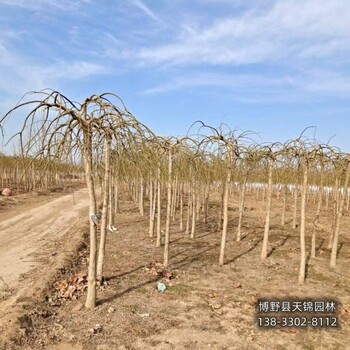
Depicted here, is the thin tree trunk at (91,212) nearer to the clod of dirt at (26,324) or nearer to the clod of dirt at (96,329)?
the clod of dirt at (96,329)

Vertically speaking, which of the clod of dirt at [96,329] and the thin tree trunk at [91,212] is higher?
the thin tree trunk at [91,212]

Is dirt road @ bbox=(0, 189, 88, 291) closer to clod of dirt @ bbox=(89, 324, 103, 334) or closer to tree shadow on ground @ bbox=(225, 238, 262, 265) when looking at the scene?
clod of dirt @ bbox=(89, 324, 103, 334)

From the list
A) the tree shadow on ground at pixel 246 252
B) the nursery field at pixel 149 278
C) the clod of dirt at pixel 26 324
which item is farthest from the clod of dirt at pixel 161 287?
Answer: the tree shadow on ground at pixel 246 252

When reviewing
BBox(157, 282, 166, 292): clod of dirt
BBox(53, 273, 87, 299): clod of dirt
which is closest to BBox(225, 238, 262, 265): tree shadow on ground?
BBox(157, 282, 166, 292): clod of dirt

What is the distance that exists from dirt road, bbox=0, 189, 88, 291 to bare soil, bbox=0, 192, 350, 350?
1.33 ft

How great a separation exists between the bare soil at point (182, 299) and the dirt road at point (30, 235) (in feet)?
1.33

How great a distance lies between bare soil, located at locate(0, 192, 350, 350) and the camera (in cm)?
A: 529

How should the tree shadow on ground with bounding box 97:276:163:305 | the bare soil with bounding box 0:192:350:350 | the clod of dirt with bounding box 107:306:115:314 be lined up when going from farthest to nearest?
the tree shadow on ground with bounding box 97:276:163:305, the clod of dirt with bounding box 107:306:115:314, the bare soil with bounding box 0:192:350:350

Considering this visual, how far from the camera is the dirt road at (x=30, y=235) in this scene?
9211 mm

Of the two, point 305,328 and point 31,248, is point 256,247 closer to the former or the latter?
point 305,328

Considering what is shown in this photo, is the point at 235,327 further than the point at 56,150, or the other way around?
the point at 235,327

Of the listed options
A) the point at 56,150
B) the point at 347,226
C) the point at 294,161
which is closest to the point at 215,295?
the point at 56,150

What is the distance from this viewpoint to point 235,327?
578cm

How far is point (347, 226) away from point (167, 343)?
1557 centimetres
